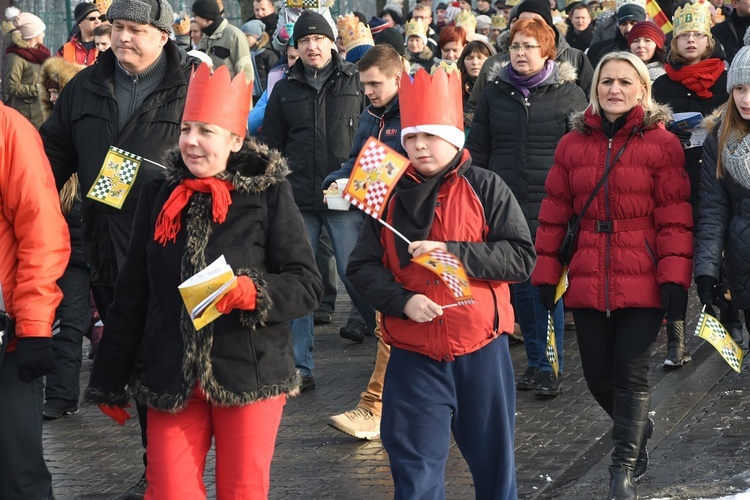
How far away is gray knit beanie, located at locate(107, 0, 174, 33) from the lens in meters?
5.83

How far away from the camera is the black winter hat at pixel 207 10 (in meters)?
14.4

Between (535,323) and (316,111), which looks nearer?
(535,323)

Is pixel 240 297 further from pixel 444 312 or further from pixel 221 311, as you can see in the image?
pixel 444 312

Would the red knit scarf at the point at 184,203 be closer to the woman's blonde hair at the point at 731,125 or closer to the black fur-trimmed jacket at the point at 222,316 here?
the black fur-trimmed jacket at the point at 222,316

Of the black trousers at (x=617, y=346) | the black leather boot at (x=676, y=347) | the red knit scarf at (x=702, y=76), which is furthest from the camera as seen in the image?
the red knit scarf at (x=702, y=76)

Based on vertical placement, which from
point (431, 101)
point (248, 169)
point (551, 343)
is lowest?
point (551, 343)

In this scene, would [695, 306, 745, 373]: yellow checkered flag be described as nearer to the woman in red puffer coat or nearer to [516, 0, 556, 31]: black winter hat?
the woman in red puffer coat

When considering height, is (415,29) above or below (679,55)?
above

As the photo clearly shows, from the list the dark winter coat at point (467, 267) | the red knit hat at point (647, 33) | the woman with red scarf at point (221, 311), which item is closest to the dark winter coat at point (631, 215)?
the dark winter coat at point (467, 267)

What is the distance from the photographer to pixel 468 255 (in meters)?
4.75

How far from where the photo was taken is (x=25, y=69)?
14477mm

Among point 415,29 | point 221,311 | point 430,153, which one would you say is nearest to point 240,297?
point 221,311

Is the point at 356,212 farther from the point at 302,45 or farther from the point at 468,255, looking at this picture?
the point at 468,255

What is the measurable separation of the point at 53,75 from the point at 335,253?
224cm
